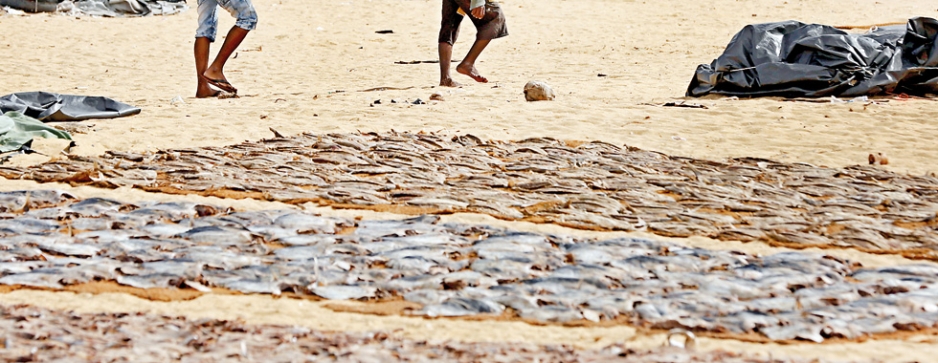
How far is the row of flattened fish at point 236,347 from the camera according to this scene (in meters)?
2.71

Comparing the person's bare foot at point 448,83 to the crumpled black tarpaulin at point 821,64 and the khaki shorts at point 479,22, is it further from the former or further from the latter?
the crumpled black tarpaulin at point 821,64

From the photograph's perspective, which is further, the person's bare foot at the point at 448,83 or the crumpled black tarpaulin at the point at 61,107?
the person's bare foot at the point at 448,83

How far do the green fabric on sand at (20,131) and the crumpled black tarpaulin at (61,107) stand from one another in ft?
1.25

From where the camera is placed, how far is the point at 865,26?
44.0 feet

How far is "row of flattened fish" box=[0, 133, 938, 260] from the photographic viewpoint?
4.36 m

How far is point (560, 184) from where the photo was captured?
16.6 feet

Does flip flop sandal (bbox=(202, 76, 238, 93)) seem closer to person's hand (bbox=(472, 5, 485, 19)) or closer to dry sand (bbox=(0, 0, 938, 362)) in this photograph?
dry sand (bbox=(0, 0, 938, 362))

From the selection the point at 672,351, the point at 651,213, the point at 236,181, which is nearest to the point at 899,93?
the point at 651,213

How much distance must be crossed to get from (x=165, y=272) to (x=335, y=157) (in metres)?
2.18

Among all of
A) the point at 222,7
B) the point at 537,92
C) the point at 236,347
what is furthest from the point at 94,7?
the point at 236,347

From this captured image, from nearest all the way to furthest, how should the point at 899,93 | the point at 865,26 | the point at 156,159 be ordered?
the point at 156,159, the point at 899,93, the point at 865,26

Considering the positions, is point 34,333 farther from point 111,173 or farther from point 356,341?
point 111,173

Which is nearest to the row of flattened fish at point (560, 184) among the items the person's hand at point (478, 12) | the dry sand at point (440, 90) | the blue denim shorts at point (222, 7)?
the dry sand at point (440, 90)

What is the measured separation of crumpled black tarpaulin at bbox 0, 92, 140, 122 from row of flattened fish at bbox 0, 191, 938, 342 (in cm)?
243
